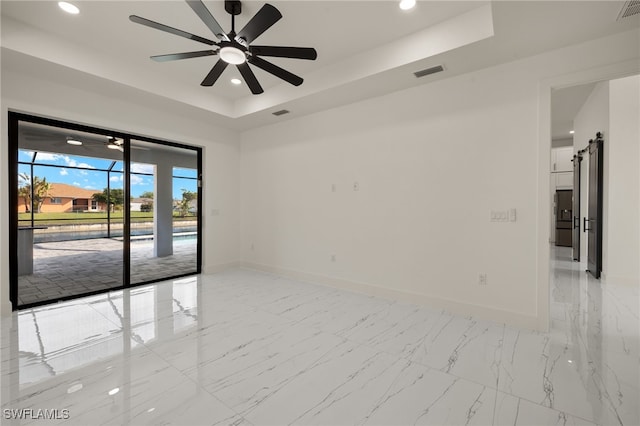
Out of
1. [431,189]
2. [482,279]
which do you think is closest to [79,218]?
[431,189]

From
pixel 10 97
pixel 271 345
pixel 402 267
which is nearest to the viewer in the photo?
pixel 271 345

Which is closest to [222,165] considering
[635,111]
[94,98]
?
[94,98]

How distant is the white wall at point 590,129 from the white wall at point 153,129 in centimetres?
656

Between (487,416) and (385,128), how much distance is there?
3.31 metres

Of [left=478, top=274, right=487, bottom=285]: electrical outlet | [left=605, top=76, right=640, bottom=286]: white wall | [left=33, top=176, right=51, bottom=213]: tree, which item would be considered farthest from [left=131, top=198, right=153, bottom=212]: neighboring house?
[left=605, top=76, right=640, bottom=286]: white wall

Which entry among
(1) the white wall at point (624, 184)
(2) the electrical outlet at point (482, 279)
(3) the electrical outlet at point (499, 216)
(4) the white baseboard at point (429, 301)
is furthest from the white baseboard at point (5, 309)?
(1) the white wall at point (624, 184)

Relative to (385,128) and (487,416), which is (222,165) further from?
(487,416)

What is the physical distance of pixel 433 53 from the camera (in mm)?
2984

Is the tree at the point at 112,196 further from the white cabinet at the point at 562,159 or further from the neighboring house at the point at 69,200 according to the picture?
the white cabinet at the point at 562,159

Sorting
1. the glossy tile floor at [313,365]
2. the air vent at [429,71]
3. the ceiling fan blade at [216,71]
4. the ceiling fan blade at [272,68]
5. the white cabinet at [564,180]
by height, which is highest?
the air vent at [429,71]

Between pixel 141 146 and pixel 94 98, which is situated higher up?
pixel 94 98

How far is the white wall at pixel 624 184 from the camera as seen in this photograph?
14.8 ft

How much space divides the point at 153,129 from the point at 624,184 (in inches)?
299

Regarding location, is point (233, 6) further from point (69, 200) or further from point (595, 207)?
point (595, 207)
